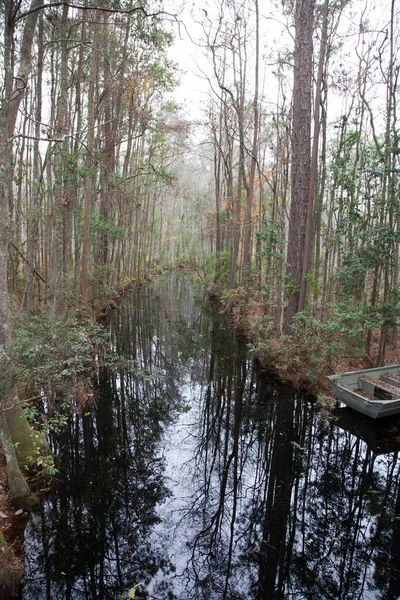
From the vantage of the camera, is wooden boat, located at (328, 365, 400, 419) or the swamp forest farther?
wooden boat, located at (328, 365, 400, 419)

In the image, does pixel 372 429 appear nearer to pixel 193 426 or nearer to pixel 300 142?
pixel 193 426

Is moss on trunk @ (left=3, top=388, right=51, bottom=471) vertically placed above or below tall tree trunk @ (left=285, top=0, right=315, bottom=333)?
below

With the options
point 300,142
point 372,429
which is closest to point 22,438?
point 372,429

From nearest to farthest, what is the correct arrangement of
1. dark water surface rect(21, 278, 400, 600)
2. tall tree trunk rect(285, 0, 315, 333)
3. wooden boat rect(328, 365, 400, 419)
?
dark water surface rect(21, 278, 400, 600) → wooden boat rect(328, 365, 400, 419) → tall tree trunk rect(285, 0, 315, 333)

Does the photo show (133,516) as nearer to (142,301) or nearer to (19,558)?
(19,558)

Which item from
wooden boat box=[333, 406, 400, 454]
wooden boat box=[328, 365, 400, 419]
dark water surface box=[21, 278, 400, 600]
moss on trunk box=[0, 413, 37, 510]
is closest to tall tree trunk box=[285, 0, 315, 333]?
wooden boat box=[328, 365, 400, 419]

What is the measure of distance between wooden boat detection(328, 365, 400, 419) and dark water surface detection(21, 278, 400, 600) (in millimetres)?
422

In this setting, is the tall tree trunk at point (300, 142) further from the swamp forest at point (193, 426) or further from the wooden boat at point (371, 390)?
the wooden boat at point (371, 390)

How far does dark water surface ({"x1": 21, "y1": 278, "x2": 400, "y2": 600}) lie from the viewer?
3854mm

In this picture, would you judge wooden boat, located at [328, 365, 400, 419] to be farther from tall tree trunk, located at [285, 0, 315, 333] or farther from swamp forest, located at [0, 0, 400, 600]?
tall tree trunk, located at [285, 0, 315, 333]

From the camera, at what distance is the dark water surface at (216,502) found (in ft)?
12.6

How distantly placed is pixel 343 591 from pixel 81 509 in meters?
3.24

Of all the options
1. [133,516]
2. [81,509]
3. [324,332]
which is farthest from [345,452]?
[81,509]

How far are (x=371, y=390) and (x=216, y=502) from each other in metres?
4.63
